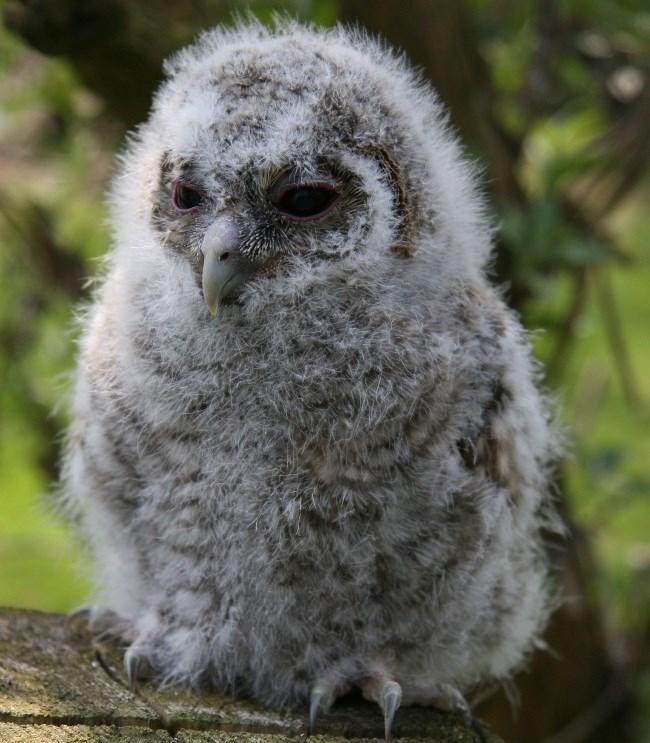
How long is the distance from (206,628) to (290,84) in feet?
3.56

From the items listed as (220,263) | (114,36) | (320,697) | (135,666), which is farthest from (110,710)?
(114,36)

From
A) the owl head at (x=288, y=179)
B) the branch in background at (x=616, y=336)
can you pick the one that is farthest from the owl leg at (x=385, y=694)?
the branch in background at (x=616, y=336)

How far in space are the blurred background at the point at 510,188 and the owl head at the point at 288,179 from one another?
57 cm

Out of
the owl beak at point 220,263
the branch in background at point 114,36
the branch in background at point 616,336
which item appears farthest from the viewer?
the branch in background at point 616,336

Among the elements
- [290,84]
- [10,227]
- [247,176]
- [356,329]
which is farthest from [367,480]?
[10,227]

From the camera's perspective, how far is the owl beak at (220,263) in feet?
6.19

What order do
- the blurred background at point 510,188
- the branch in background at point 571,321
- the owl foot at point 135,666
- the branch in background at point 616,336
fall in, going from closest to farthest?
the owl foot at point 135,666, the blurred background at point 510,188, the branch in background at point 571,321, the branch in background at point 616,336

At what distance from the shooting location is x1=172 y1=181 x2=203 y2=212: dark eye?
6.59 feet

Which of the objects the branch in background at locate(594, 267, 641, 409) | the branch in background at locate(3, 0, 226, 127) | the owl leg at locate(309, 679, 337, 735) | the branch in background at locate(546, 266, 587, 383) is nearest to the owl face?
the branch in background at locate(3, 0, 226, 127)

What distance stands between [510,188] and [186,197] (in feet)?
4.93

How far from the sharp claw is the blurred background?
1.06 metres

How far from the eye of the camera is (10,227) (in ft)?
12.0

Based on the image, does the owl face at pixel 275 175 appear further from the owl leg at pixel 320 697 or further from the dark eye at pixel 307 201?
the owl leg at pixel 320 697

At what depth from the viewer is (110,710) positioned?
6.13 feet
